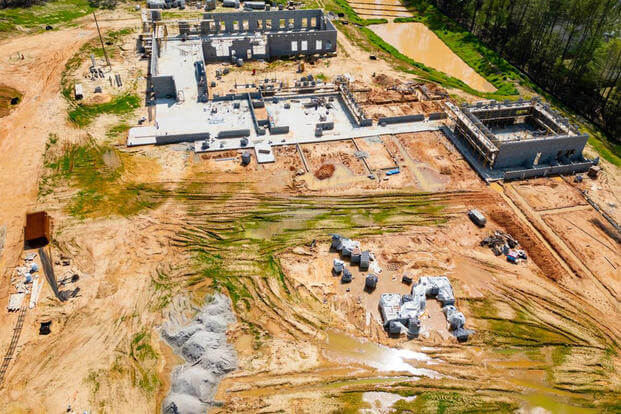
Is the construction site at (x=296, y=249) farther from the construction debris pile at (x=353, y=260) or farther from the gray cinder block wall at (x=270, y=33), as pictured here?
the gray cinder block wall at (x=270, y=33)

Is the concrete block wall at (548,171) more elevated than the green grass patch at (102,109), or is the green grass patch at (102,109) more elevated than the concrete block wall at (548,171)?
the green grass patch at (102,109)

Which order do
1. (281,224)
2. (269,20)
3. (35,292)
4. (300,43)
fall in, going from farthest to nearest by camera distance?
(269,20), (300,43), (281,224), (35,292)

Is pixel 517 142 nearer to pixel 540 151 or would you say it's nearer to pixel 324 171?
pixel 540 151

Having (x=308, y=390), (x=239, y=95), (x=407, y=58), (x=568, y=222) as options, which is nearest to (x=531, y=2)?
(x=407, y=58)

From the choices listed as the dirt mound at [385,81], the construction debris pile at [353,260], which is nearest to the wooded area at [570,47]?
the dirt mound at [385,81]

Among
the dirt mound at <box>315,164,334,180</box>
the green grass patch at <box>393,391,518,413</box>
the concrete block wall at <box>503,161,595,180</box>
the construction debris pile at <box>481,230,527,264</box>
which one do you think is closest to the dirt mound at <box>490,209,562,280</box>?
the construction debris pile at <box>481,230,527,264</box>

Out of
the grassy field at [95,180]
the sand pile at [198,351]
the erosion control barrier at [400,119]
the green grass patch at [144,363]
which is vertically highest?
the erosion control barrier at [400,119]

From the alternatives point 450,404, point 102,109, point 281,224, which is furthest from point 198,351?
point 102,109
